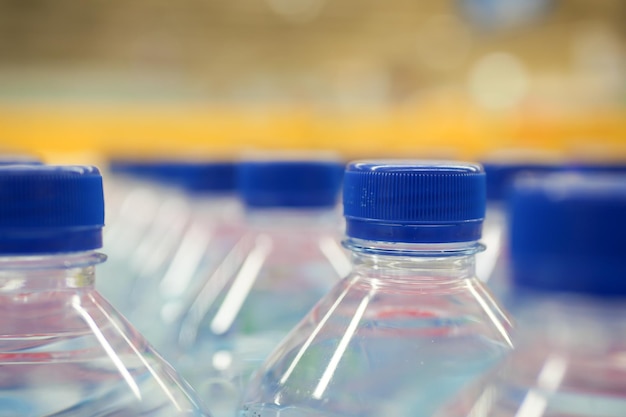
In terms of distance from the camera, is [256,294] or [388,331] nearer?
[388,331]

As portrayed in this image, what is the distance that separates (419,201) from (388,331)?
0.44 ft

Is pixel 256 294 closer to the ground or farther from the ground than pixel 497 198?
closer to the ground

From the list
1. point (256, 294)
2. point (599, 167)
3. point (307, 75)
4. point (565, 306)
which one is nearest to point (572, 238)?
point (565, 306)

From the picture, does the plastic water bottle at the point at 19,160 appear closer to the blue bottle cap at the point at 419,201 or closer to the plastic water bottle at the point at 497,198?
the blue bottle cap at the point at 419,201

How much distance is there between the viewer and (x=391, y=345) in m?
0.65

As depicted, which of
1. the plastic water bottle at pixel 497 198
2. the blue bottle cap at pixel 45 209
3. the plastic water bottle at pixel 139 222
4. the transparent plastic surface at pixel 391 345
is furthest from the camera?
the plastic water bottle at pixel 139 222

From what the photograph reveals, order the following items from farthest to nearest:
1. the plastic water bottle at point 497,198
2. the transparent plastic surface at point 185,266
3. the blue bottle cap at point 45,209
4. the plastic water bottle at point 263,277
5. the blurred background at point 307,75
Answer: the blurred background at point 307,75, the transparent plastic surface at point 185,266, the plastic water bottle at point 497,198, the plastic water bottle at point 263,277, the blue bottle cap at point 45,209

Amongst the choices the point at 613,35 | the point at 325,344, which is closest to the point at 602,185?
the point at 325,344

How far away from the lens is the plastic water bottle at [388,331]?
611 millimetres

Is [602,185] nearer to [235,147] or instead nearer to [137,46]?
[235,147]

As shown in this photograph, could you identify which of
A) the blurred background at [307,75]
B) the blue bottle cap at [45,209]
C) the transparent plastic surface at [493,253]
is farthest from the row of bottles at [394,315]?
the blurred background at [307,75]

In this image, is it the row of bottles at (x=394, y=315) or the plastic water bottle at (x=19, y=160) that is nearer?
the row of bottles at (x=394, y=315)

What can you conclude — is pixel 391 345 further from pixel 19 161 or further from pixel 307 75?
pixel 307 75

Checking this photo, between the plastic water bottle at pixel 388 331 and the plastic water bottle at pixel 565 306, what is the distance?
0.03 m
